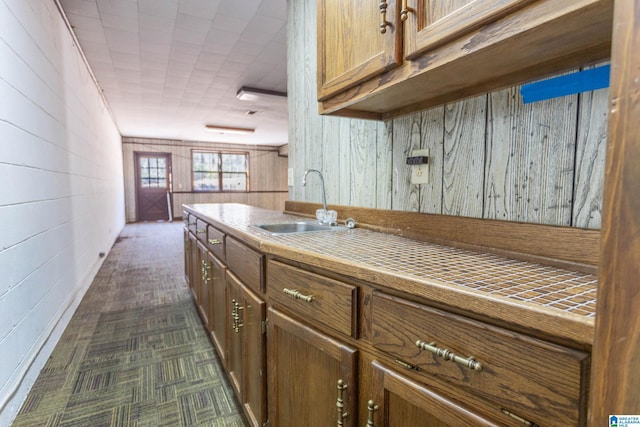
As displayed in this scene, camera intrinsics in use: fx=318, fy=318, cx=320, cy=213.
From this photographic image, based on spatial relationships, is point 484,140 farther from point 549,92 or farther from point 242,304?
point 242,304

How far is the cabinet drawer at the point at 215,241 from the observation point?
5.50 ft

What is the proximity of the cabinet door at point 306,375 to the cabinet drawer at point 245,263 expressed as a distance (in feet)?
0.49

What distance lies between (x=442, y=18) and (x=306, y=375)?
1.02 meters

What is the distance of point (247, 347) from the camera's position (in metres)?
1.31

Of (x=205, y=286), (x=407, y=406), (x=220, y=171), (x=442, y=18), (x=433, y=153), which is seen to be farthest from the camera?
(x=220, y=171)

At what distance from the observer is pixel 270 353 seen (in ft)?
3.61

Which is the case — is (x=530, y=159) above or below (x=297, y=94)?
below

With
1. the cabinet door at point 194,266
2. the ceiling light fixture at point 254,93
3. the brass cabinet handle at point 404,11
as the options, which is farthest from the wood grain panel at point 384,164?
the ceiling light fixture at point 254,93

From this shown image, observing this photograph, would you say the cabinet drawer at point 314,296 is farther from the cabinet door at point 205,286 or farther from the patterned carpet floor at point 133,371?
the cabinet door at point 205,286

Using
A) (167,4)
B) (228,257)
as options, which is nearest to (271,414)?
(228,257)

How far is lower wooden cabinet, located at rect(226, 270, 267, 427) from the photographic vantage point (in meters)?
1.16

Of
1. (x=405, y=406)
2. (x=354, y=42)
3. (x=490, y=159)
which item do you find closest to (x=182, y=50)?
(x=354, y=42)

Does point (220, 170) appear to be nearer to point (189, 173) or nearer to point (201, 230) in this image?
point (189, 173)

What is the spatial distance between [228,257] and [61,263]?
65.5 inches
